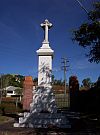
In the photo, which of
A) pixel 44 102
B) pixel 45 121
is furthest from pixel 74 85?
pixel 45 121

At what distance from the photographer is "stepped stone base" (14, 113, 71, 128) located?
1675 cm

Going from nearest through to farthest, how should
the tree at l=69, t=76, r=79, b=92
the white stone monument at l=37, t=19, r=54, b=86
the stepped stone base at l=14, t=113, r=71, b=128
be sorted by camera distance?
the stepped stone base at l=14, t=113, r=71, b=128
the white stone monument at l=37, t=19, r=54, b=86
the tree at l=69, t=76, r=79, b=92

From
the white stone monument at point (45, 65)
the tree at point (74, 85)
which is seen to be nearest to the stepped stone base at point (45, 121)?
the white stone monument at point (45, 65)

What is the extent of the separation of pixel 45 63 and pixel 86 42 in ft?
12.1

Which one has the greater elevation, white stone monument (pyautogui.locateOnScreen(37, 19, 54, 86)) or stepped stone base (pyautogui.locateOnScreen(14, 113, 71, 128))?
white stone monument (pyautogui.locateOnScreen(37, 19, 54, 86))

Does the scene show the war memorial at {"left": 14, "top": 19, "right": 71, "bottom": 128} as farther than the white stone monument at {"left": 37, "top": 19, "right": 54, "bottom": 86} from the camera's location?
No

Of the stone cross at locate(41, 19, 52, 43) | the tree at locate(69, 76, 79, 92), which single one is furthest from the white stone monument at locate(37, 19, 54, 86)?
the tree at locate(69, 76, 79, 92)

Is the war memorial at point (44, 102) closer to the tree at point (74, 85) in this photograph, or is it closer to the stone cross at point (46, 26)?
the stone cross at point (46, 26)

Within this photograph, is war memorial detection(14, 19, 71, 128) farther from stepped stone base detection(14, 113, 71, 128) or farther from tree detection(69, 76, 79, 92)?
A: tree detection(69, 76, 79, 92)

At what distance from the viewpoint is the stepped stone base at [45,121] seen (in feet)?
55.0

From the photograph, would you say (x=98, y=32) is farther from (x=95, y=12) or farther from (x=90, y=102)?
(x=90, y=102)

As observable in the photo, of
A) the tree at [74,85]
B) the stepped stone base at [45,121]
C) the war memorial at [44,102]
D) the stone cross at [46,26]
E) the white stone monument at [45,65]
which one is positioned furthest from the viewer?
the tree at [74,85]

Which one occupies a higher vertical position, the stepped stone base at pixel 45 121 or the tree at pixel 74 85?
the tree at pixel 74 85

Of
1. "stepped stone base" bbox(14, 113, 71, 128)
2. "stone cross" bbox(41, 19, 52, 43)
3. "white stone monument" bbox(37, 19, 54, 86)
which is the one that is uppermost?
"stone cross" bbox(41, 19, 52, 43)
